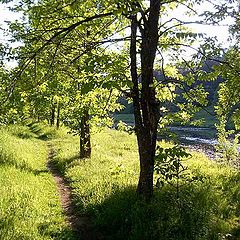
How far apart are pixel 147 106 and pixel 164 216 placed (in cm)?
284

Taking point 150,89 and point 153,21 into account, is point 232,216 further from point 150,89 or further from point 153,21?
point 153,21

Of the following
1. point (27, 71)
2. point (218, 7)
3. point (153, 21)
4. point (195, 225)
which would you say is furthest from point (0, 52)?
point (195, 225)

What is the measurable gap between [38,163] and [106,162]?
366cm

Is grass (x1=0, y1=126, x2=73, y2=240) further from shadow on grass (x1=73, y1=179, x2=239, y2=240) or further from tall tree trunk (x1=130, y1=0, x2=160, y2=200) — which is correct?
tall tree trunk (x1=130, y1=0, x2=160, y2=200)

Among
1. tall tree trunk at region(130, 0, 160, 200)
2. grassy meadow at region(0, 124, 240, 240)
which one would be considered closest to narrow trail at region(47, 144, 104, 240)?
grassy meadow at region(0, 124, 240, 240)

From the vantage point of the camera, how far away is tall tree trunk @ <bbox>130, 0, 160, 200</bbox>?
8.86 m

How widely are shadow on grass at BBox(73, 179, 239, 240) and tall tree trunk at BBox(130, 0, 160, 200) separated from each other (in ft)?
1.97

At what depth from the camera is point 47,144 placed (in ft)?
87.0

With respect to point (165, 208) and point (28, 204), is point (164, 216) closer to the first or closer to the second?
point (165, 208)

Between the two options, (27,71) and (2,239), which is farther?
(27,71)

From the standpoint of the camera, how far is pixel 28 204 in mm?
9875

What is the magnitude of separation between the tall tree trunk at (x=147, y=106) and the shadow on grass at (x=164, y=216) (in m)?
0.60

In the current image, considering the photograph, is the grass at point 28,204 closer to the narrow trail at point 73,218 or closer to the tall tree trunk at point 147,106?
the narrow trail at point 73,218

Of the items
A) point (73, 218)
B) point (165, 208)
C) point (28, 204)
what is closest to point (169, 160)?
point (165, 208)
